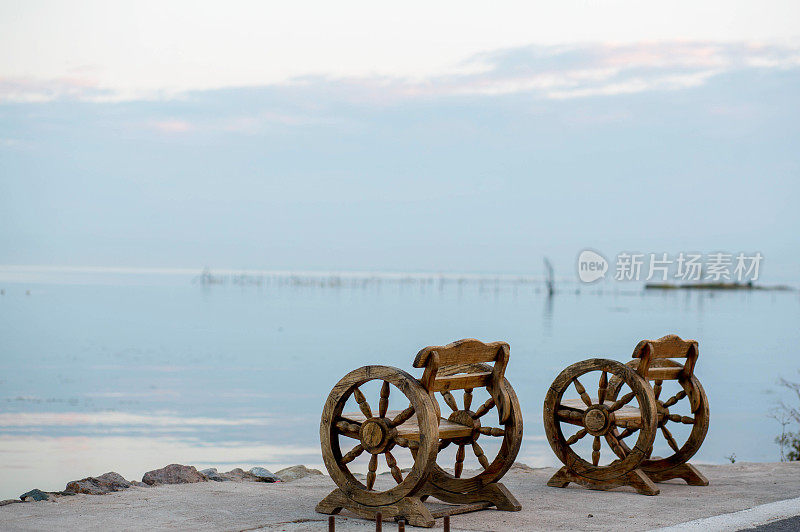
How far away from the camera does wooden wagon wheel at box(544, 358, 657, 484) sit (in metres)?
7.84

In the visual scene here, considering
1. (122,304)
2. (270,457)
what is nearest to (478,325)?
(122,304)

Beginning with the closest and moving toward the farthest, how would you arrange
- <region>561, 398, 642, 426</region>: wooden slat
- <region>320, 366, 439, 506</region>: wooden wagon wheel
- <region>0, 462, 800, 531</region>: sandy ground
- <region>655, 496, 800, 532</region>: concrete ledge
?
1. <region>655, 496, 800, 532</region>: concrete ledge
2. <region>320, 366, 439, 506</region>: wooden wagon wheel
3. <region>0, 462, 800, 531</region>: sandy ground
4. <region>561, 398, 642, 426</region>: wooden slat

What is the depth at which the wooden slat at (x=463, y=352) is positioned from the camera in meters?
6.48

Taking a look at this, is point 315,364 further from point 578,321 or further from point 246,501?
point 578,321

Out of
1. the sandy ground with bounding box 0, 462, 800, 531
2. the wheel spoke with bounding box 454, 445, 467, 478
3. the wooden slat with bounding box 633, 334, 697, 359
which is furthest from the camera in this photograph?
the wooden slat with bounding box 633, 334, 697, 359

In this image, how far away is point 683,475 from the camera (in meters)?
8.41

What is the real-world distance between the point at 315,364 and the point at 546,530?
825 inches

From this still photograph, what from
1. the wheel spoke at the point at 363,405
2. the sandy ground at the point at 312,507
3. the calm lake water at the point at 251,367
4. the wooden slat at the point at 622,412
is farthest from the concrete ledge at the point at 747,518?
the calm lake water at the point at 251,367

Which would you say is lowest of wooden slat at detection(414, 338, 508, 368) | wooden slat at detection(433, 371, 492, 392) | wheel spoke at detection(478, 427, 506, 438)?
wheel spoke at detection(478, 427, 506, 438)

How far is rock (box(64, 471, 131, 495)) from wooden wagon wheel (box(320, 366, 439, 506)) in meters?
2.15

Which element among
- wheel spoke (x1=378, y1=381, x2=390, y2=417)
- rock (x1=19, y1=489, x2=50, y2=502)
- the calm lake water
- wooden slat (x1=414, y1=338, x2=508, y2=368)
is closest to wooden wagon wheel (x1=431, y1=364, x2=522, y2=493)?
wooden slat (x1=414, y1=338, x2=508, y2=368)

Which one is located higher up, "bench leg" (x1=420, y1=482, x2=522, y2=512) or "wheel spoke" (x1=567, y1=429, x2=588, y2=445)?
"wheel spoke" (x1=567, y1=429, x2=588, y2=445)

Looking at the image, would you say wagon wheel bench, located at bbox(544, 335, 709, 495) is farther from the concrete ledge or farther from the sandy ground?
the concrete ledge

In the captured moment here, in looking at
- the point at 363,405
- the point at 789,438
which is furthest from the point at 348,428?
the point at 789,438
